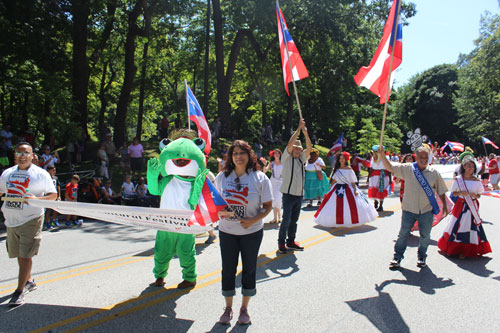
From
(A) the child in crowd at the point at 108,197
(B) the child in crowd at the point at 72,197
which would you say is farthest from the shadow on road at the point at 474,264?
(A) the child in crowd at the point at 108,197

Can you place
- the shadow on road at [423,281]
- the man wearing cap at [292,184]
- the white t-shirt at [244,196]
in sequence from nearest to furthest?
the white t-shirt at [244,196], the shadow on road at [423,281], the man wearing cap at [292,184]

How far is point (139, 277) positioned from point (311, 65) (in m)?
24.9

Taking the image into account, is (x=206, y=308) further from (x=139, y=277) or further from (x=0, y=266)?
(x=0, y=266)

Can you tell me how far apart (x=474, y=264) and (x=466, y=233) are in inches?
22.0

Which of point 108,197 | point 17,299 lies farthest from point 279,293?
point 108,197

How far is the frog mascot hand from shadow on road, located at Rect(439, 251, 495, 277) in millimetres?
4270

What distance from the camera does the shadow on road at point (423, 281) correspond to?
5.21 metres

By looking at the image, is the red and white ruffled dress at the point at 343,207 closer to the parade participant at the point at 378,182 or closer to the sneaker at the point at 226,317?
the parade participant at the point at 378,182

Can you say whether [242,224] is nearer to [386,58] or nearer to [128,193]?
[386,58]

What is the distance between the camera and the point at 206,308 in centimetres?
444

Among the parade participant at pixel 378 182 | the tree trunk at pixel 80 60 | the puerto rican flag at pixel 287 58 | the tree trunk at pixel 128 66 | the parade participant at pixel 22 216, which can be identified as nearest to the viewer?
the parade participant at pixel 22 216

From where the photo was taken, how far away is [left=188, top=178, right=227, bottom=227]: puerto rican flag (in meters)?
4.03

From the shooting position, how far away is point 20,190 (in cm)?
462

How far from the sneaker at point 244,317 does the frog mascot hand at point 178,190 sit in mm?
1191
